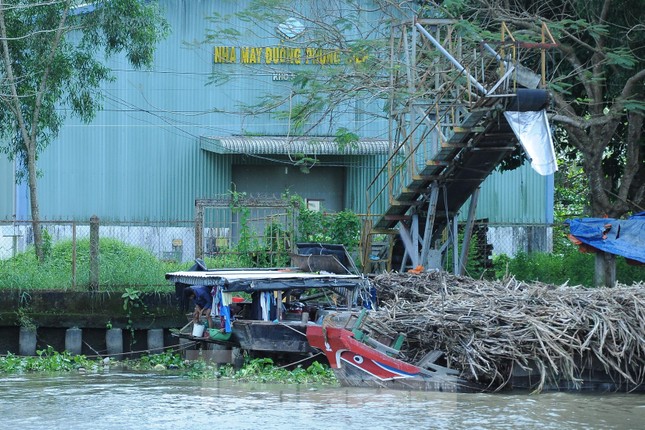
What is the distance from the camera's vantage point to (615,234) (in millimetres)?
22109

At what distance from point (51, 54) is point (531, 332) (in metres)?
13.6

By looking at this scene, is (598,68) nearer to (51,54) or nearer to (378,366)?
(378,366)

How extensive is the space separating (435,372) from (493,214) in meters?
19.6

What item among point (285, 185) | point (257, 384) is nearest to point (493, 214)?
point (285, 185)

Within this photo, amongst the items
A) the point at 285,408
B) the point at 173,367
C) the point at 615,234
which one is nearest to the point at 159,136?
the point at 173,367

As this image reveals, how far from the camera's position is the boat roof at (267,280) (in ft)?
54.2

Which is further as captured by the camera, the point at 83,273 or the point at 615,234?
the point at 615,234

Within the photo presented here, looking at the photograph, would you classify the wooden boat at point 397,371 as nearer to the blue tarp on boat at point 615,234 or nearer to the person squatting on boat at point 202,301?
the person squatting on boat at point 202,301

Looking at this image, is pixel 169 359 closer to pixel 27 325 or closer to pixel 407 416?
pixel 27 325

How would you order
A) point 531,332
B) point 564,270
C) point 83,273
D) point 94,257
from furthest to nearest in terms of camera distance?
point 564,270 < point 83,273 < point 94,257 < point 531,332

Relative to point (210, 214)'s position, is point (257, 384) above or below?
below

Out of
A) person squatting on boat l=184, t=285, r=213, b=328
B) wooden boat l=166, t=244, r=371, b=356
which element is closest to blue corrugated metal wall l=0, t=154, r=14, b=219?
wooden boat l=166, t=244, r=371, b=356

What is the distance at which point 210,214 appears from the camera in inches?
1177

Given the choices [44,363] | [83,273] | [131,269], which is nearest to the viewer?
[44,363]
